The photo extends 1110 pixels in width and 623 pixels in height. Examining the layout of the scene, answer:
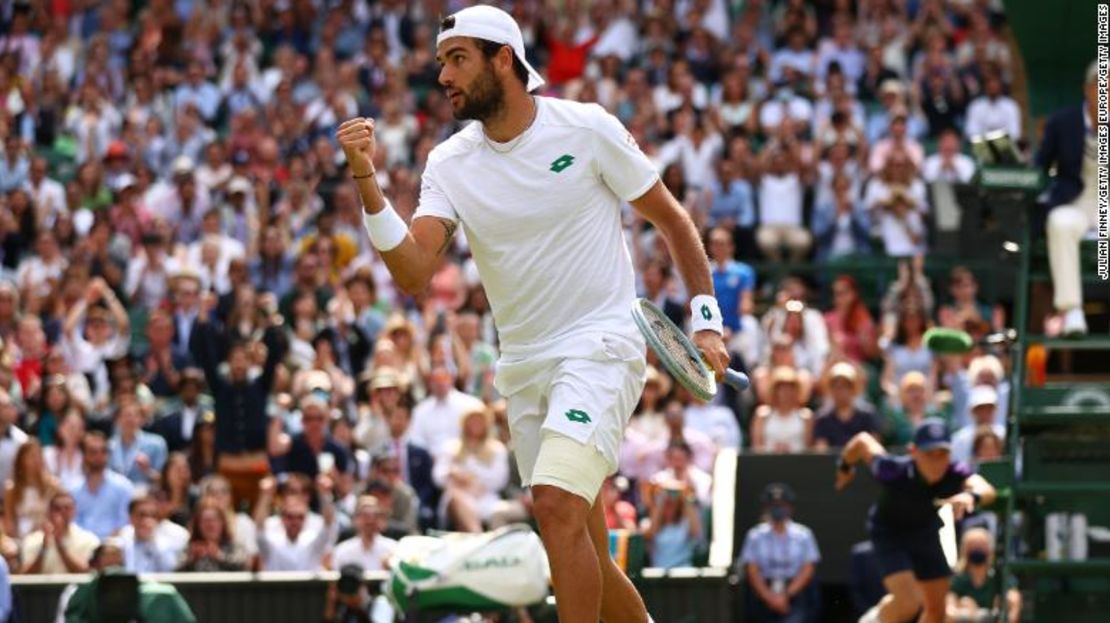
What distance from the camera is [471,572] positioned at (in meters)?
12.6

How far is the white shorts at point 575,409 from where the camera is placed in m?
7.49

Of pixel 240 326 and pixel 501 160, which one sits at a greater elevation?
pixel 240 326

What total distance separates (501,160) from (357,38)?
16.4 meters

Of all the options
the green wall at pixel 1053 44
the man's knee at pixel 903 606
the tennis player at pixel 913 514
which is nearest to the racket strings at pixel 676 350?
the tennis player at pixel 913 514

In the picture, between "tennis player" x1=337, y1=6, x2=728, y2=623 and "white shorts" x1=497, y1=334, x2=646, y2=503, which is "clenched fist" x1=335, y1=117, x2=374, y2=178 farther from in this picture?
"white shorts" x1=497, y1=334, x2=646, y2=503

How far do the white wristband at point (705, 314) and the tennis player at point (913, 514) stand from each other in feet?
16.1

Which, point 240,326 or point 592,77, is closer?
point 240,326

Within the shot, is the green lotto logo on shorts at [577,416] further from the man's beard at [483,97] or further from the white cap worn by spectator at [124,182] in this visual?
the white cap worn by spectator at [124,182]

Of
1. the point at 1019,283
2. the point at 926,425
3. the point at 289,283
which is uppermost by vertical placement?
the point at 289,283

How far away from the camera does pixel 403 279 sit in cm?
755

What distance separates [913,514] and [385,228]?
6.32 metres

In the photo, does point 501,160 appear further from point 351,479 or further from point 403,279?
point 351,479

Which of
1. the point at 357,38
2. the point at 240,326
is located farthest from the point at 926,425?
the point at 357,38

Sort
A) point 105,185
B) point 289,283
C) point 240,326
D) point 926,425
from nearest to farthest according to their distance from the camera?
point 926,425, point 240,326, point 289,283, point 105,185
